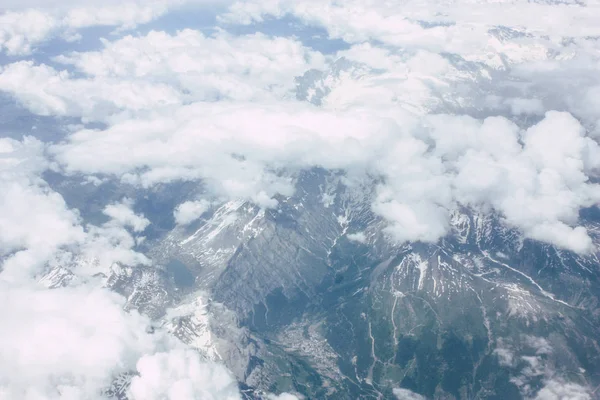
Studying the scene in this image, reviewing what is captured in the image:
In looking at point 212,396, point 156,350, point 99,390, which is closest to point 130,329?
point 156,350

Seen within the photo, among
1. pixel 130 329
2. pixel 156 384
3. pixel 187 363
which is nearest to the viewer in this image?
pixel 156 384

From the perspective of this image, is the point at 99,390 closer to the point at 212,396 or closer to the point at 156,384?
the point at 156,384

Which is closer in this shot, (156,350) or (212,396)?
(212,396)

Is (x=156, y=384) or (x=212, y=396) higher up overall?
(x=156, y=384)

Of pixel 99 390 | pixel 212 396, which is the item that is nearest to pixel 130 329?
pixel 99 390

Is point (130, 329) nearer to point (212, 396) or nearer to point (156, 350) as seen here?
point (156, 350)

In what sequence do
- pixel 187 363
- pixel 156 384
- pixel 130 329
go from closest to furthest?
pixel 156 384 < pixel 187 363 < pixel 130 329

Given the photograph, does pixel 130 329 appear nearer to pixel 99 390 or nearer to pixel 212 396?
pixel 99 390

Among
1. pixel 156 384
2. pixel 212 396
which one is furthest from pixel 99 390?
pixel 212 396
